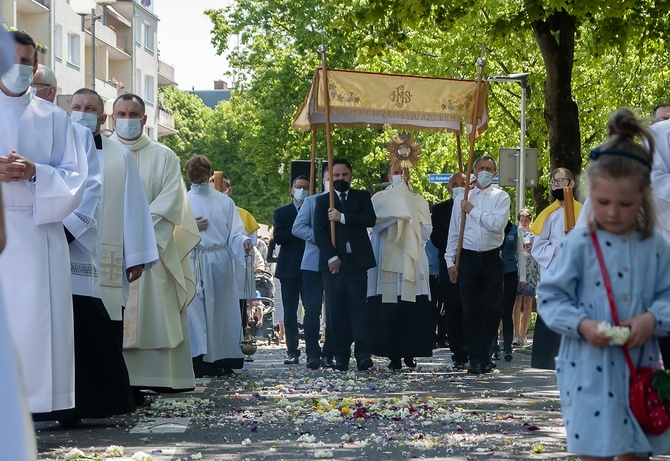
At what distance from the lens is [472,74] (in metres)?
37.9

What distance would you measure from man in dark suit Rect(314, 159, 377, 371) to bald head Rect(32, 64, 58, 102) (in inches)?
233

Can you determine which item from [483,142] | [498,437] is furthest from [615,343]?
[483,142]

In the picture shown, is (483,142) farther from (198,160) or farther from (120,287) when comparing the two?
(120,287)

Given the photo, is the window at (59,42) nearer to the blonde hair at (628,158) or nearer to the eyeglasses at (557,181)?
the eyeglasses at (557,181)

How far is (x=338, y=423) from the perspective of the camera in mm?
9656

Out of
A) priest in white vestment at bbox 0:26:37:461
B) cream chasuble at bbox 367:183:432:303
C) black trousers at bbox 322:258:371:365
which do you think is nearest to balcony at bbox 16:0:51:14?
cream chasuble at bbox 367:183:432:303

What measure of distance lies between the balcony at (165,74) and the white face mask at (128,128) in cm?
7037

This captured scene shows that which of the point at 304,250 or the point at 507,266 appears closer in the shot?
the point at 304,250

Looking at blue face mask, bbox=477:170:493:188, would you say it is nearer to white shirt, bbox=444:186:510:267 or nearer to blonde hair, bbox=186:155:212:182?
white shirt, bbox=444:186:510:267

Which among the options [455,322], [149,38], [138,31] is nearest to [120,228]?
[455,322]

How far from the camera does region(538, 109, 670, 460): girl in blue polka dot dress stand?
5008mm

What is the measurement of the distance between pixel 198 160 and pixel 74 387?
5.78 m

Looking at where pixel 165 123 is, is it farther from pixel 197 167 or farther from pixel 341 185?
pixel 197 167

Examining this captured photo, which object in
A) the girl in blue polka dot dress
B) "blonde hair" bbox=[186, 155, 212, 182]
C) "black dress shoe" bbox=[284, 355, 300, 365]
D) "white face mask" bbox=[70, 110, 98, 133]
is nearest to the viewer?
the girl in blue polka dot dress
